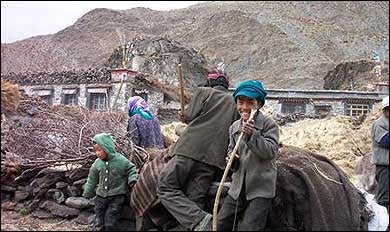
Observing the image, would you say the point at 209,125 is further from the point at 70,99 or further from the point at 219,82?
the point at 70,99

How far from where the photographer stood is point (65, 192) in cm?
611

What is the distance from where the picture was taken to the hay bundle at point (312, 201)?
442cm

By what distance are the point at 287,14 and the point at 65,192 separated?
77973mm

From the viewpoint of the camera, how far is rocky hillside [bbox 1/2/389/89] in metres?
59.0

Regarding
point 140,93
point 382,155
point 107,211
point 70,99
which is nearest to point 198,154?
point 107,211

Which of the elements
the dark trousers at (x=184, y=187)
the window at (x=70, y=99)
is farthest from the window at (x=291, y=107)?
the dark trousers at (x=184, y=187)

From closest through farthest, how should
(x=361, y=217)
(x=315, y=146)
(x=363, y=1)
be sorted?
(x=361, y=217) → (x=315, y=146) → (x=363, y=1)

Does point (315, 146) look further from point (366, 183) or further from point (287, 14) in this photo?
point (287, 14)

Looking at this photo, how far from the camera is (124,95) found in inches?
794

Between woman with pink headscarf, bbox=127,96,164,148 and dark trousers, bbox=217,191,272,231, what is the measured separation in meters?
2.49

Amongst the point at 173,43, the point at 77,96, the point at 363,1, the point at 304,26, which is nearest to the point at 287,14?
the point at 304,26

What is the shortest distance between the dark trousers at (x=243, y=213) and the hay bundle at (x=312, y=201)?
325 millimetres

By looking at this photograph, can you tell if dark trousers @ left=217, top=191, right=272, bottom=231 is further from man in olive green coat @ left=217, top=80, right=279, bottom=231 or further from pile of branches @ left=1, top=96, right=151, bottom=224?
pile of branches @ left=1, top=96, right=151, bottom=224

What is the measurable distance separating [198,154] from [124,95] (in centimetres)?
1582
